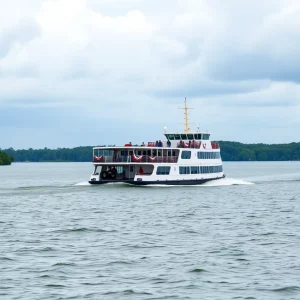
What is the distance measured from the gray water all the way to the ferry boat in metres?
10.8

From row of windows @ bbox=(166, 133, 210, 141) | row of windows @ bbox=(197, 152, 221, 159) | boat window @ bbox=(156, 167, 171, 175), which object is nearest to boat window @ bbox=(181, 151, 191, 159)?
row of windows @ bbox=(197, 152, 221, 159)

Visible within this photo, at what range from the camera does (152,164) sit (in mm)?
70750

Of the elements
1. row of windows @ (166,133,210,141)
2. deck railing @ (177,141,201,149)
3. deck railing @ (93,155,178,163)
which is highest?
row of windows @ (166,133,210,141)

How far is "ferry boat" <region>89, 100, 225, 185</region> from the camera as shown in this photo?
234ft

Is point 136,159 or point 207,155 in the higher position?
point 207,155

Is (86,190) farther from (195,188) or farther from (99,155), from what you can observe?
(195,188)

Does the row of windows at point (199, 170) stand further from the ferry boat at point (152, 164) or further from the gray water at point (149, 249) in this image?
the gray water at point (149, 249)

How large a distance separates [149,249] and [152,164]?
121ft

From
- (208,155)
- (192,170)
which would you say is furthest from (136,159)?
(208,155)

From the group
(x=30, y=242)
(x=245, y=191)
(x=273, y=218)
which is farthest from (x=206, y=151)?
(x=30, y=242)

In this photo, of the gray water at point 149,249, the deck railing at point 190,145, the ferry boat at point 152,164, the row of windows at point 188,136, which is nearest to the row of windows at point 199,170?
the ferry boat at point 152,164

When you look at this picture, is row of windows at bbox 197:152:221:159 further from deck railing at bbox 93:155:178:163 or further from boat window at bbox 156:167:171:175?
boat window at bbox 156:167:171:175

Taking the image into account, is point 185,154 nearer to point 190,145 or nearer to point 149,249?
point 190,145

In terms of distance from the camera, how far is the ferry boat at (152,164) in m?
71.3
